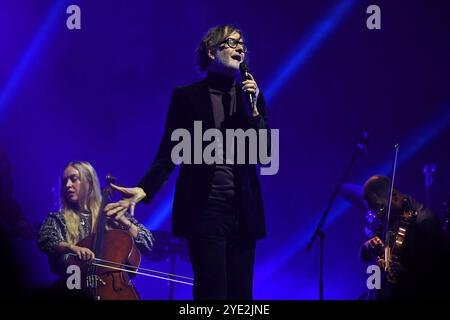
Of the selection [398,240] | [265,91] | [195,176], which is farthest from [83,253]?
[265,91]

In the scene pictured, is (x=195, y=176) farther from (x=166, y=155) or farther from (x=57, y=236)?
(x=57, y=236)

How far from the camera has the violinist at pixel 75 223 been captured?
4.64 metres

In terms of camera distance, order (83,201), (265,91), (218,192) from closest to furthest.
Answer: (218,192), (83,201), (265,91)

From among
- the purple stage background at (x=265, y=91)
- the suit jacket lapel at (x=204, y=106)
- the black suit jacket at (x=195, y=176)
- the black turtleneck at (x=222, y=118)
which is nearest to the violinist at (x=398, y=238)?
the purple stage background at (x=265, y=91)

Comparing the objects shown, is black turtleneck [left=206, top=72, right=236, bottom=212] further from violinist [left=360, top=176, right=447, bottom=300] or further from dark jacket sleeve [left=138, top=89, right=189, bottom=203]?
violinist [left=360, top=176, right=447, bottom=300]

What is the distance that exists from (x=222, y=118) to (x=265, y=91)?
9.95 ft

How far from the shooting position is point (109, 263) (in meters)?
4.45

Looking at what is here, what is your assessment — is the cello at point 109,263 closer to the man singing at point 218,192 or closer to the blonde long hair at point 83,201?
the blonde long hair at point 83,201

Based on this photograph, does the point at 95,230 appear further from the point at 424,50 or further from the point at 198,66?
the point at 424,50

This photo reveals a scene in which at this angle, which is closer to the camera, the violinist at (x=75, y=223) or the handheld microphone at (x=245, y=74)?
the handheld microphone at (x=245, y=74)

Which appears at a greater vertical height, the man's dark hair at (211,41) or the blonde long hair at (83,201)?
the man's dark hair at (211,41)

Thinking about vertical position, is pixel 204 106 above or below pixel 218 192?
above

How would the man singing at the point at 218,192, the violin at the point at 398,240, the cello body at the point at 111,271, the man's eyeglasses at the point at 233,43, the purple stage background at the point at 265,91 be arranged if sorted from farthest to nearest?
the purple stage background at the point at 265,91 → the violin at the point at 398,240 → the cello body at the point at 111,271 → the man's eyeglasses at the point at 233,43 → the man singing at the point at 218,192

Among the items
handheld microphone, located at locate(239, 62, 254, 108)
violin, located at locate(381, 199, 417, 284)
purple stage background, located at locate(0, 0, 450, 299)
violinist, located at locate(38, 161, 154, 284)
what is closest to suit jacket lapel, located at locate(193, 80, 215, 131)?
handheld microphone, located at locate(239, 62, 254, 108)
